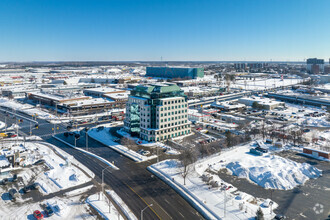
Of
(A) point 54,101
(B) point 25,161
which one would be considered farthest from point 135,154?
(A) point 54,101

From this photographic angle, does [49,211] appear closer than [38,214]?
No

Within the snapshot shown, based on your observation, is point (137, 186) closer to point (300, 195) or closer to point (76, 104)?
point (300, 195)

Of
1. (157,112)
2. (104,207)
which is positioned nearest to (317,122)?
(157,112)

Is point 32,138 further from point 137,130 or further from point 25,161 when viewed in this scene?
point 137,130

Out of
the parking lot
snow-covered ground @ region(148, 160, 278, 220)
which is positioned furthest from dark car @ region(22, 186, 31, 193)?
the parking lot

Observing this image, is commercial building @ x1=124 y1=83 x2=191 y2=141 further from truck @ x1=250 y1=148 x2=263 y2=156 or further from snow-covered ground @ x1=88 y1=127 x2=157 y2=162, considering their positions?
truck @ x1=250 y1=148 x2=263 y2=156
